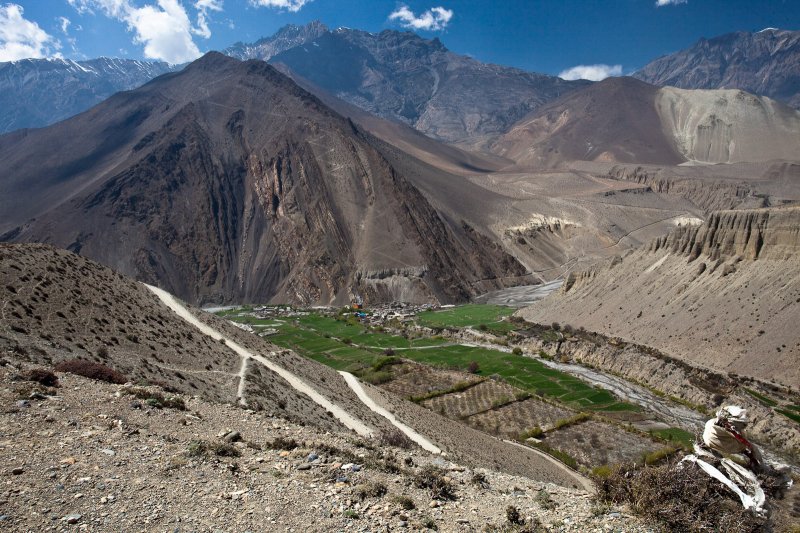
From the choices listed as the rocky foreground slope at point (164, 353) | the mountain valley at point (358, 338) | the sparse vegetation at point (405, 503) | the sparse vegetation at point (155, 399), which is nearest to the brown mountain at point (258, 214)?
the mountain valley at point (358, 338)

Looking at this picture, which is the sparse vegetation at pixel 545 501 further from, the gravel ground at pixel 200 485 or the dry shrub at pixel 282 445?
the dry shrub at pixel 282 445

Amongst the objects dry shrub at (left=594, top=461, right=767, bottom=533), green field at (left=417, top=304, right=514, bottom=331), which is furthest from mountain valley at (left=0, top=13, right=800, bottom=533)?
green field at (left=417, top=304, right=514, bottom=331)

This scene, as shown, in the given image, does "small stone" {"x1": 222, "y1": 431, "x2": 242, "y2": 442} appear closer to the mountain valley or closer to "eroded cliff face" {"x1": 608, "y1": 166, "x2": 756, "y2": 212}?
the mountain valley

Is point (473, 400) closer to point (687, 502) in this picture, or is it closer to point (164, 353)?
point (164, 353)

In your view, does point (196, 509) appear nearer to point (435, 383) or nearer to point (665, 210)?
point (435, 383)

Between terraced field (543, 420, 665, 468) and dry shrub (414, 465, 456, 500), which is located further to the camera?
terraced field (543, 420, 665, 468)

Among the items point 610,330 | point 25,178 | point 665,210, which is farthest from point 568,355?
point 25,178

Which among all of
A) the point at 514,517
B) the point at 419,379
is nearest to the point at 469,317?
the point at 419,379
